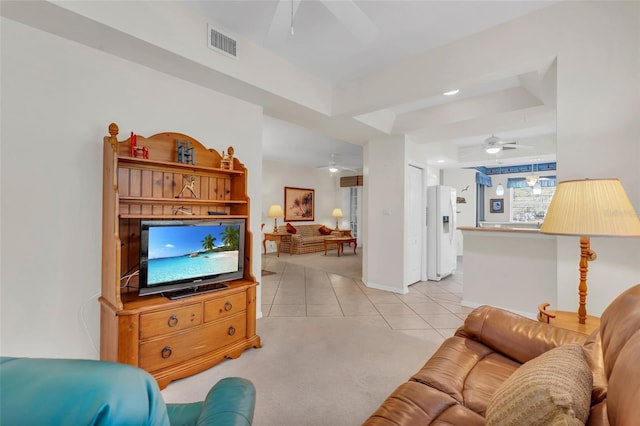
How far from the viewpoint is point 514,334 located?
159cm

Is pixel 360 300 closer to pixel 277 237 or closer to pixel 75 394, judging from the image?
pixel 75 394

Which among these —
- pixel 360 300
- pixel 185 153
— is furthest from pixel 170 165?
pixel 360 300

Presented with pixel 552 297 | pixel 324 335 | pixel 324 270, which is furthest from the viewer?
pixel 324 270

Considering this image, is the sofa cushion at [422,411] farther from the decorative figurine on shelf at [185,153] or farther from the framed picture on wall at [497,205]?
the framed picture on wall at [497,205]

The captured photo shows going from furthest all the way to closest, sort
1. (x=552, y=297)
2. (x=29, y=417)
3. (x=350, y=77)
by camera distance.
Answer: (x=350, y=77) < (x=552, y=297) < (x=29, y=417)

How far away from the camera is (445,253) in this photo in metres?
5.40

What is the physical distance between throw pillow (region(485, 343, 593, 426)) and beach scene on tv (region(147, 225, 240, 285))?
212 centimetres

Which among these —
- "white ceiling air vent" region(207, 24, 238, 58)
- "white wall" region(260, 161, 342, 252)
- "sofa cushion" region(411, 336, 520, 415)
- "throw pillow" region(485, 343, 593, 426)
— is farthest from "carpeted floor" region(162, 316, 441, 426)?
"white wall" region(260, 161, 342, 252)

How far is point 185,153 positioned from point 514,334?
106 inches

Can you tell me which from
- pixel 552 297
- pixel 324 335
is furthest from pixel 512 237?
pixel 324 335

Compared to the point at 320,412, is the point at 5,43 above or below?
above

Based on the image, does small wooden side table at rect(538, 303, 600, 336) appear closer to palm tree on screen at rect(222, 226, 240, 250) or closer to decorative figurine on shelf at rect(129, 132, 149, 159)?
palm tree on screen at rect(222, 226, 240, 250)

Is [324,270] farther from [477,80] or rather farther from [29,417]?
[29,417]

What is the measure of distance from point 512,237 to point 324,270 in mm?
3546
